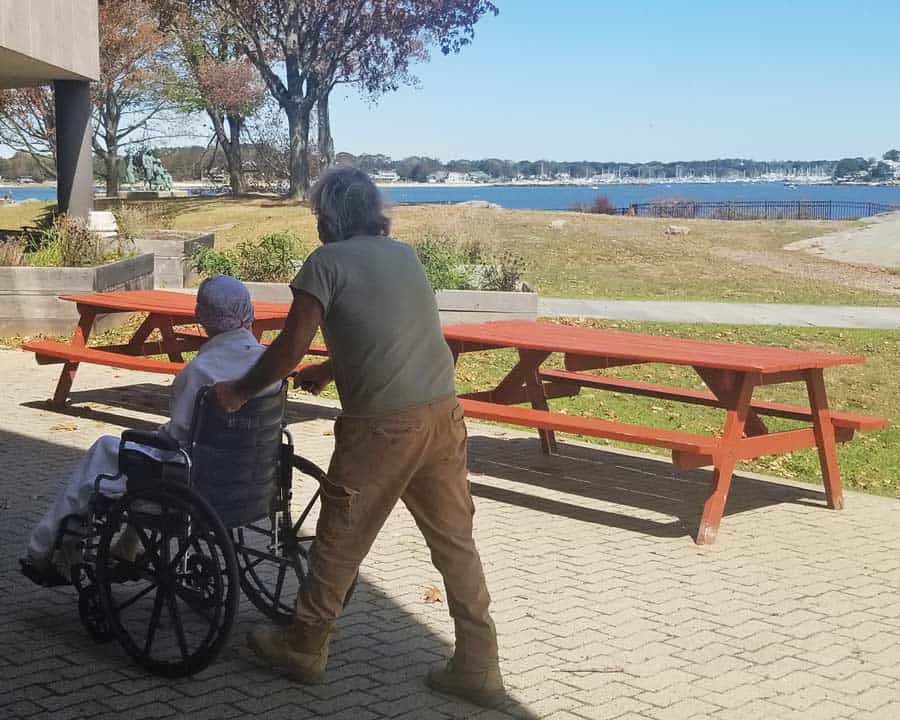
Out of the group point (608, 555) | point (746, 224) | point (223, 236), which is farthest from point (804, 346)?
point (746, 224)

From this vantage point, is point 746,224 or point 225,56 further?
point 225,56

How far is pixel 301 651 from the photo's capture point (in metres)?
4.70

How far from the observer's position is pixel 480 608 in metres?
4.65

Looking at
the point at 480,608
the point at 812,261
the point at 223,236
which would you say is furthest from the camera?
→ the point at 223,236

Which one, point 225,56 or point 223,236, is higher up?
point 225,56

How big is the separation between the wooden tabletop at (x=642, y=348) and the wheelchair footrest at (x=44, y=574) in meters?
3.39

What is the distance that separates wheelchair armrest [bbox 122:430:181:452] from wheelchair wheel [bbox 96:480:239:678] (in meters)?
0.15

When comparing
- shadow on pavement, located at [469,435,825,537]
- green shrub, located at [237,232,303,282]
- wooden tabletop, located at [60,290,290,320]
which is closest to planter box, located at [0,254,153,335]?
green shrub, located at [237,232,303,282]

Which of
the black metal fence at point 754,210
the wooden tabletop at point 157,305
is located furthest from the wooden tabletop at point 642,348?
the black metal fence at point 754,210

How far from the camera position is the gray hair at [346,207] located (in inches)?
176

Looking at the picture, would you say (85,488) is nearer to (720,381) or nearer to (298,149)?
(720,381)

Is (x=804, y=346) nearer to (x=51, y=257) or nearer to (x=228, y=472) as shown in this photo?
(x=51, y=257)

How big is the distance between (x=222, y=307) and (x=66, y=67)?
1451 centimetres

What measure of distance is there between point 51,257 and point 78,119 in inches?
228
